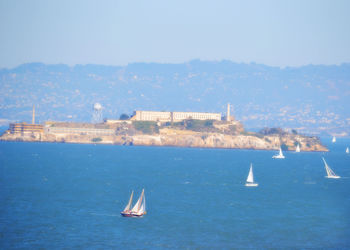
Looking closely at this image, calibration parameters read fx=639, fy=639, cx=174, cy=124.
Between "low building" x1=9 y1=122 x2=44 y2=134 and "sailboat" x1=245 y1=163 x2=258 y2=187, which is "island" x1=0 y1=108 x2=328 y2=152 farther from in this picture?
"sailboat" x1=245 y1=163 x2=258 y2=187

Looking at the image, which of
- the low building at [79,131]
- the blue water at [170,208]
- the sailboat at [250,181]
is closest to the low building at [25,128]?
the low building at [79,131]

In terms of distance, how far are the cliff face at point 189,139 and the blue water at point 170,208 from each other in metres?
79.2

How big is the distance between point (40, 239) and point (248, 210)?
83.5 feet

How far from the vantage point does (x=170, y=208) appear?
67250 mm

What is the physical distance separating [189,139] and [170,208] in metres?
125

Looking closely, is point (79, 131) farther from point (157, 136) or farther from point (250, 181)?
point (250, 181)

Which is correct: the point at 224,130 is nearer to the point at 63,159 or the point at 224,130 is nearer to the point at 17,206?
the point at 63,159

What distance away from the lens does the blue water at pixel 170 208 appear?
52.0 m

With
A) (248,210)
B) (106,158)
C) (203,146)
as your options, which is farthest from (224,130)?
(248,210)

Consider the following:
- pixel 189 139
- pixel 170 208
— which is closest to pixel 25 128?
pixel 189 139

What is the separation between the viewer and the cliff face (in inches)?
7603

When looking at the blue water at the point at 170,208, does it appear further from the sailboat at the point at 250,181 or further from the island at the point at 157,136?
the island at the point at 157,136

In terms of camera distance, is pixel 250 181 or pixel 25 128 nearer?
pixel 250 181

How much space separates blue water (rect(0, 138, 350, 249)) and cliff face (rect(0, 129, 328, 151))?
7921 cm
